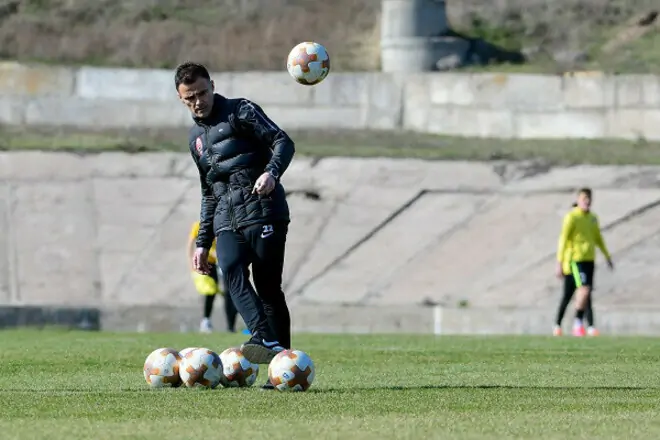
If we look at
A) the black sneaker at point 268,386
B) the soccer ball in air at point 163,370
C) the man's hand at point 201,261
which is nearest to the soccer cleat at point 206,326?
the man's hand at point 201,261

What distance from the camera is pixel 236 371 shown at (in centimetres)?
1156

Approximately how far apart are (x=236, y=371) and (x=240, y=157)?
1510 mm

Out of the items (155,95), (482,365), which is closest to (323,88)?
(155,95)

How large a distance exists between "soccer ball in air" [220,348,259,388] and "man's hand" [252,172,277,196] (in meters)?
1.16

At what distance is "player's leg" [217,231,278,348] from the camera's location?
11.7 metres

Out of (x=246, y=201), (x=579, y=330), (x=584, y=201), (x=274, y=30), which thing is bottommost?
(x=579, y=330)

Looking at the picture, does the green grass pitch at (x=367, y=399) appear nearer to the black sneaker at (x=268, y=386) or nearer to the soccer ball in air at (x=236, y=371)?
the black sneaker at (x=268, y=386)

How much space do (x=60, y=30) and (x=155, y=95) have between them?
4.59 metres

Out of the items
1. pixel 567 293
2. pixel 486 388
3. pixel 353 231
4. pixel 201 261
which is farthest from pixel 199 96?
pixel 353 231

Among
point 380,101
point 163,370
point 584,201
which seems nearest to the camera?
point 163,370

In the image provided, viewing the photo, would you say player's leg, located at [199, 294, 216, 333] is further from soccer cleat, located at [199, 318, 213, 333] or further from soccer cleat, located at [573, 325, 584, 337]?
soccer cleat, located at [573, 325, 584, 337]

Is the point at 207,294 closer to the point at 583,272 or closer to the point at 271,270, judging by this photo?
the point at 583,272

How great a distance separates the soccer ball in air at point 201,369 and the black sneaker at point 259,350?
337 mm

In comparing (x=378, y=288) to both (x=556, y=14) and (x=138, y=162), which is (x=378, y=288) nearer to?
(x=138, y=162)
